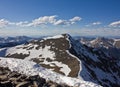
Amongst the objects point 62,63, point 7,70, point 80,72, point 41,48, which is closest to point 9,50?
point 41,48

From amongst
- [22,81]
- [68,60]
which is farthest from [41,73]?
[68,60]

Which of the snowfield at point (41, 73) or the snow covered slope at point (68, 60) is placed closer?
the snowfield at point (41, 73)

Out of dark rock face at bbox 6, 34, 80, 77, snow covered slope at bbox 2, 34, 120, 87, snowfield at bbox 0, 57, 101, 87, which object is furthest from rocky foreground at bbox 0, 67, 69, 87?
snow covered slope at bbox 2, 34, 120, 87

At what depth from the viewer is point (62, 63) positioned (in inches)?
4786

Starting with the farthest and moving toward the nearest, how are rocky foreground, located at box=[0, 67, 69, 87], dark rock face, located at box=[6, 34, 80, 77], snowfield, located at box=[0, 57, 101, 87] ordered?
dark rock face, located at box=[6, 34, 80, 77]
snowfield, located at box=[0, 57, 101, 87]
rocky foreground, located at box=[0, 67, 69, 87]

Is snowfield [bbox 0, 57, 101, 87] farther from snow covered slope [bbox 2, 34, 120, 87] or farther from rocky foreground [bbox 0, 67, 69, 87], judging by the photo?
snow covered slope [bbox 2, 34, 120, 87]

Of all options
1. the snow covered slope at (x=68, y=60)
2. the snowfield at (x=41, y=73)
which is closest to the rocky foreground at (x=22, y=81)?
the snowfield at (x=41, y=73)

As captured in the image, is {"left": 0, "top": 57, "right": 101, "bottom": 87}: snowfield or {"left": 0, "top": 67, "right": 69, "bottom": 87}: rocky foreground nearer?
{"left": 0, "top": 67, "right": 69, "bottom": 87}: rocky foreground

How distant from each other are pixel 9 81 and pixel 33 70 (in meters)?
4.96

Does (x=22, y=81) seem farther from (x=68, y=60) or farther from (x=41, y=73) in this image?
(x=68, y=60)

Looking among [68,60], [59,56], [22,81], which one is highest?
[22,81]

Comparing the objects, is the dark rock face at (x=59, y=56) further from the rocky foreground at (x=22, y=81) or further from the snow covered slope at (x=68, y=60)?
the rocky foreground at (x=22, y=81)

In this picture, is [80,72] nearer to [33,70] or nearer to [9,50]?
[33,70]

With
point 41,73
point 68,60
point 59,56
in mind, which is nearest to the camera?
point 41,73
